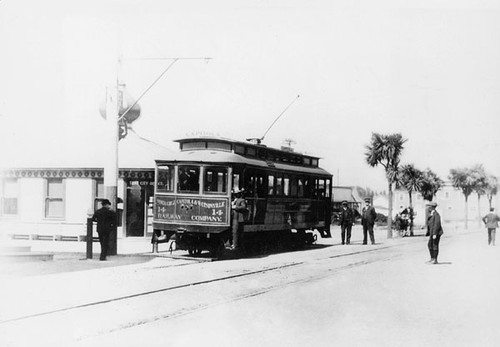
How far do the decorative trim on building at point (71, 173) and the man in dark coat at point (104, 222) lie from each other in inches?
295

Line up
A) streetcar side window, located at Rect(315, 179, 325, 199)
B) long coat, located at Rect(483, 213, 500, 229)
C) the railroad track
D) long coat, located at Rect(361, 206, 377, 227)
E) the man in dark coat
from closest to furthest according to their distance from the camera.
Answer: the railroad track
the man in dark coat
long coat, located at Rect(483, 213, 500, 229)
streetcar side window, located at Rect(315, 179, 325, 199)
long coat, located at Rect(361, 206, 377, 227)

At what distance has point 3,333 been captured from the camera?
24.1ft

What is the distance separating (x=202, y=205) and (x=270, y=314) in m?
8.03

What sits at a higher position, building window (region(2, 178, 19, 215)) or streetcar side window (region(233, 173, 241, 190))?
streetcar side window (region(233, 173, 241, 190))

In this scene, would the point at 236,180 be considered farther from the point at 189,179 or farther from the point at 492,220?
the point at 492,220

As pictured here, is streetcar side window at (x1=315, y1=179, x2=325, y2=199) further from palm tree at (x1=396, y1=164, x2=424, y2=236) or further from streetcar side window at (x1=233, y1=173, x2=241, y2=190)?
palm tree at (x1=396, y1=164, x2=424, y2=236)

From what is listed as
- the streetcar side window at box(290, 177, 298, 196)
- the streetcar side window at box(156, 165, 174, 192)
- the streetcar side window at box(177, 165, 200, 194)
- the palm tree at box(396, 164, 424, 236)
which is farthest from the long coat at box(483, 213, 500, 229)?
the streetcar side window at box(156, 165, 174, 192)

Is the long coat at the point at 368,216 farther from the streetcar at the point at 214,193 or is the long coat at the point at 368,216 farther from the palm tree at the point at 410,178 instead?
the palm tree at the point at 410,178

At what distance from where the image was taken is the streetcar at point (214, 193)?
16.4 meters

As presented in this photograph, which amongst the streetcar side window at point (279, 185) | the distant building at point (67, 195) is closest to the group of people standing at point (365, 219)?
the streetcar side window at point (279, 185)

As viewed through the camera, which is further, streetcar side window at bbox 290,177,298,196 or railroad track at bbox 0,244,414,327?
streetcar side window at bbox 290,177,298,196

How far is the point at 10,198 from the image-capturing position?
2469 centimetres

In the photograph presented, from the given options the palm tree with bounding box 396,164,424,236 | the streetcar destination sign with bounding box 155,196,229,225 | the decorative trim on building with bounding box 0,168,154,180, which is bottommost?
the streetcar destination sign with bounding box 155,196,229,225

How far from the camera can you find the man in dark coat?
49.8 ft
